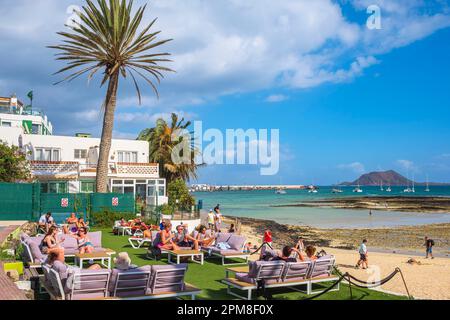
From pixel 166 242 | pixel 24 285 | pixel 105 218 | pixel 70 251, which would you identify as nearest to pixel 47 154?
pixel 105 218

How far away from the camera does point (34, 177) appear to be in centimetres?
3069

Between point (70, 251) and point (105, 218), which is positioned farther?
point (105, 218)

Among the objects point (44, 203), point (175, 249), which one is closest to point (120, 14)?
point (44, 203)

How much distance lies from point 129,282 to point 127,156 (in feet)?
104

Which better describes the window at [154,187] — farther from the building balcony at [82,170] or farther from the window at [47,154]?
the window at [47,154]

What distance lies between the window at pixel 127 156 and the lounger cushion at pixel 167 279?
31.1 m

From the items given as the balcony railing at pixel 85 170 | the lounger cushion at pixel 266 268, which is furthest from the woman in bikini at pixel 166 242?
the balcony railing at pixel 85 170

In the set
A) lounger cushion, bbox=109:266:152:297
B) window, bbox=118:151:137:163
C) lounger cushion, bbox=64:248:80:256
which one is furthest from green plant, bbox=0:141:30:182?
lounger cushion, bbox=109:266:152:297

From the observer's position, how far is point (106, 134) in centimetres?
2702

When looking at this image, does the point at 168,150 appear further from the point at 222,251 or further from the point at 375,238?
the point at 222,251

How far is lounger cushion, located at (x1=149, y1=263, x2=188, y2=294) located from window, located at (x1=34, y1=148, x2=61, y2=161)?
28.9 metres

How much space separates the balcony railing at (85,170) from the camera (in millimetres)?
31250

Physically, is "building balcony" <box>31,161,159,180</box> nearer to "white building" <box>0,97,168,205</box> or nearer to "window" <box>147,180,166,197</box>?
"white building" <box>0,97,168,205</box>

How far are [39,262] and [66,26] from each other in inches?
707
